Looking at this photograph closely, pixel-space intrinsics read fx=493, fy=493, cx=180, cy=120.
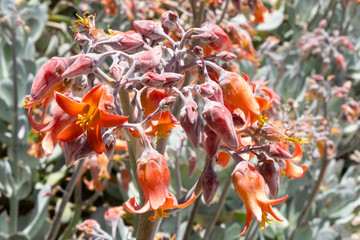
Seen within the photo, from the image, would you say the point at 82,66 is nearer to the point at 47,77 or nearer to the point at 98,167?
the point at 47,77

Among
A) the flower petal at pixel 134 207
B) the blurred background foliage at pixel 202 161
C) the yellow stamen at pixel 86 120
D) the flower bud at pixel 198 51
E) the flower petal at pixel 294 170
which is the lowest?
the blurred background foliage at pixel 202 161

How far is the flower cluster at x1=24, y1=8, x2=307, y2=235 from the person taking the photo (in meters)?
1.14

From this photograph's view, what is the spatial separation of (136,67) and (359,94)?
12.3 ft

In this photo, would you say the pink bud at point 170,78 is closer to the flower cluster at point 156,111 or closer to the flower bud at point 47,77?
the flower cluster at point 156,111

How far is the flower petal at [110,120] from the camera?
→ 1.10 meters

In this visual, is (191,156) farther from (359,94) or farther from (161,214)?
(359,94)

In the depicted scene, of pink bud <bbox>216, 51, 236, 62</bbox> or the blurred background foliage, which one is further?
the blurred background foliage

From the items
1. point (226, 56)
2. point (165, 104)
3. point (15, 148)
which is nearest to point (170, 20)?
point (226, 56)

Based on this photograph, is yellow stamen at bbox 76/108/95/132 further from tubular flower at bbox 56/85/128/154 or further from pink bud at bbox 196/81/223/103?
pink bud at bbox 196/81/223/103

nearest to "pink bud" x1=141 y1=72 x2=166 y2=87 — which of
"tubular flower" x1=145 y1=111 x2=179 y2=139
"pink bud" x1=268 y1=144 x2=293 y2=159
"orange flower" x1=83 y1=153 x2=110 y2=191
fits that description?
"tubular flower" x1=145 y1=111 x2=179 y2=139

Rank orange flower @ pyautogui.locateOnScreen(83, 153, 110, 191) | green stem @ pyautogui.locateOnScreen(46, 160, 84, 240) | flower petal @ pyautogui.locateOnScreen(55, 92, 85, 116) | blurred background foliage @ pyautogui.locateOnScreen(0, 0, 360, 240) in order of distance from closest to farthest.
→ flower petal @ pyautogui.locateOnScreen(55, 92, 85, 116), green stem @ pyautogui.locateOnScreen(46, 160, 84, 240), orange flower @ pyautogui.locateOnScreen(83, 153, 110, 191), blurred background foliage @ pyautogui.locateOnScreen(0, 0, 360, 240)

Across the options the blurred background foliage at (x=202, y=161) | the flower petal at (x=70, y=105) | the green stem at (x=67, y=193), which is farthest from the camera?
the blurred background foliage at (x=202, y=161)

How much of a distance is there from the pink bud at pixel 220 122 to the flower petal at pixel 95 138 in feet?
0.82

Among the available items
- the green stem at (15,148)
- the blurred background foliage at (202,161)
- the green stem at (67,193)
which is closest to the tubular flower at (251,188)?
the blurred background foliage at (202,161)
